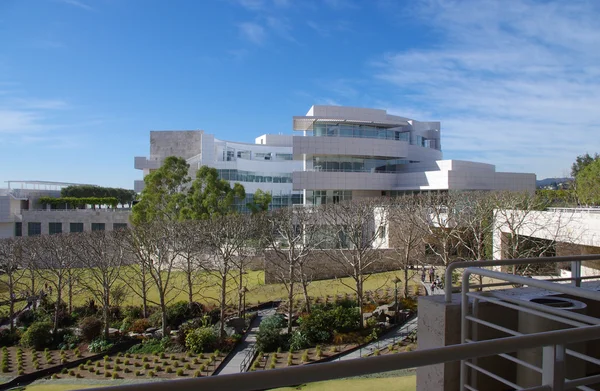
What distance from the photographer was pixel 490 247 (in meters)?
32.2

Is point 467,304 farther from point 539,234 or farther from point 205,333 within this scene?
point 539,234

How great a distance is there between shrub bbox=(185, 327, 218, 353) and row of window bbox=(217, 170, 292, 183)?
143 ft

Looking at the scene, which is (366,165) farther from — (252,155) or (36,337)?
(36,337)

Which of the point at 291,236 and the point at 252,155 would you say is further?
the point at 252,155

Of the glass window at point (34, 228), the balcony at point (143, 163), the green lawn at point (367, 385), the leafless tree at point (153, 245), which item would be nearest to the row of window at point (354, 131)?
the leafless tree at point (153, 245)

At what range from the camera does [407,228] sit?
3141 centimetres

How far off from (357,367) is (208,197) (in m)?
39.7

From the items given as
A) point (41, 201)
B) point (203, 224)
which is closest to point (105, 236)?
point (203, 224)

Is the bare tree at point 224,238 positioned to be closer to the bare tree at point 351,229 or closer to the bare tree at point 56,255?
the bare tree at point 351,229

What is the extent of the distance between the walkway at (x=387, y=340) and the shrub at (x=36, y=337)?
1466 cm

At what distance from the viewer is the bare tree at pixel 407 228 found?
30578mm

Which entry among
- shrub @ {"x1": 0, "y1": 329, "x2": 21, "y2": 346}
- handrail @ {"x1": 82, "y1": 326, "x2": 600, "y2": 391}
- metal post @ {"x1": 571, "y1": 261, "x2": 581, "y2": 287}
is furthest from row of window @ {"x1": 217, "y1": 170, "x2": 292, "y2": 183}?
handrail @ {"x1": 82, "y1": 326, "x2": 600, "y2": 391}

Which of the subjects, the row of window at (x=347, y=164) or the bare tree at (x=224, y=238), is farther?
the row of window at (x=347, y=164)

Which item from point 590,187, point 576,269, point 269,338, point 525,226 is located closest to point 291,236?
point 269,338
